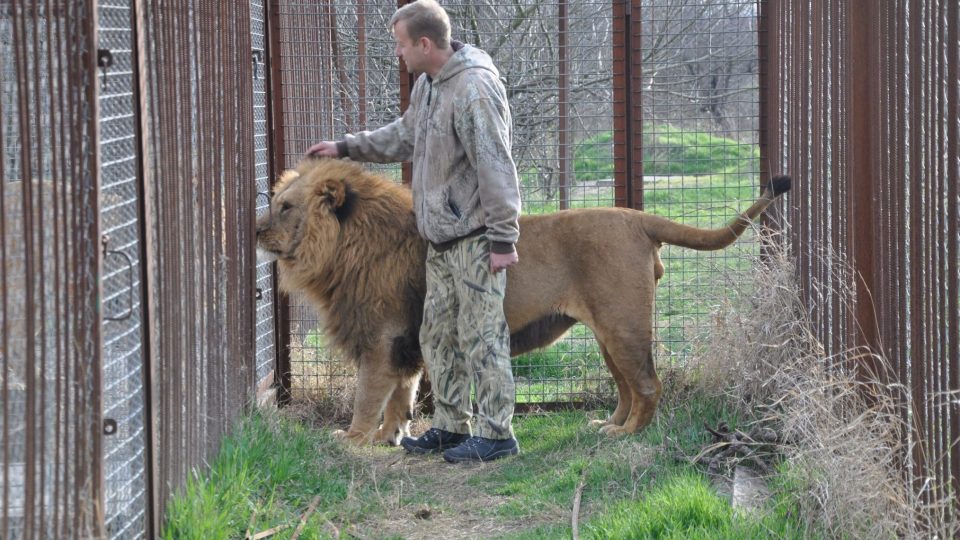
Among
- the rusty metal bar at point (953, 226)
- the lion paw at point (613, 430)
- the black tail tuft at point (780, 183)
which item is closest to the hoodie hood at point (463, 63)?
the black tail tuft at point (780, 183)

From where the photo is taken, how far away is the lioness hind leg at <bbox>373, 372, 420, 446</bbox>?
6879 millimetres

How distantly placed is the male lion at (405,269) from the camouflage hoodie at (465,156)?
40 centimetres

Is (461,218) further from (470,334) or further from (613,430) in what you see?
(613,430)

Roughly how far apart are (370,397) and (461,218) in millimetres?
1226

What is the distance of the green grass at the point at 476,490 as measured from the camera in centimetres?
454

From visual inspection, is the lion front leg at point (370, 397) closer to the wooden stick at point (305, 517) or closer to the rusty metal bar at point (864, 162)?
the wooden stick at point (305, 517)

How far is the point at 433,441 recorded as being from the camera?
666cm

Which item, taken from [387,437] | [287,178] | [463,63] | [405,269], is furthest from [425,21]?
[387,437]

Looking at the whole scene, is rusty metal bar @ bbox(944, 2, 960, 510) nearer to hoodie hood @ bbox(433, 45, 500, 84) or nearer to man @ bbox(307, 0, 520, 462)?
man @ bbox(307, 0, 520, 462)

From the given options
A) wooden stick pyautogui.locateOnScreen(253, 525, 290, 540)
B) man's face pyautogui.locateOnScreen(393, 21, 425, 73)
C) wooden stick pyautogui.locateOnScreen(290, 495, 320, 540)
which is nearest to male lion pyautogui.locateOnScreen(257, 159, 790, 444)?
man's face pyautogui.locateOnScreen(393, 21, 425, 73)

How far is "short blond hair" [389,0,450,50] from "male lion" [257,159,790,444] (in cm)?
100

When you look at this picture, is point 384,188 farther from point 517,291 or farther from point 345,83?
point 345,83

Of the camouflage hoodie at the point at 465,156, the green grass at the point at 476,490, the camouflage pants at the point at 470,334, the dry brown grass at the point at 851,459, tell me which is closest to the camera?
the dry brown grass at the point at 851,459

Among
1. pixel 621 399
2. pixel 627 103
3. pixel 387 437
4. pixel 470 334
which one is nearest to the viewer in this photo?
pixel 470 334
